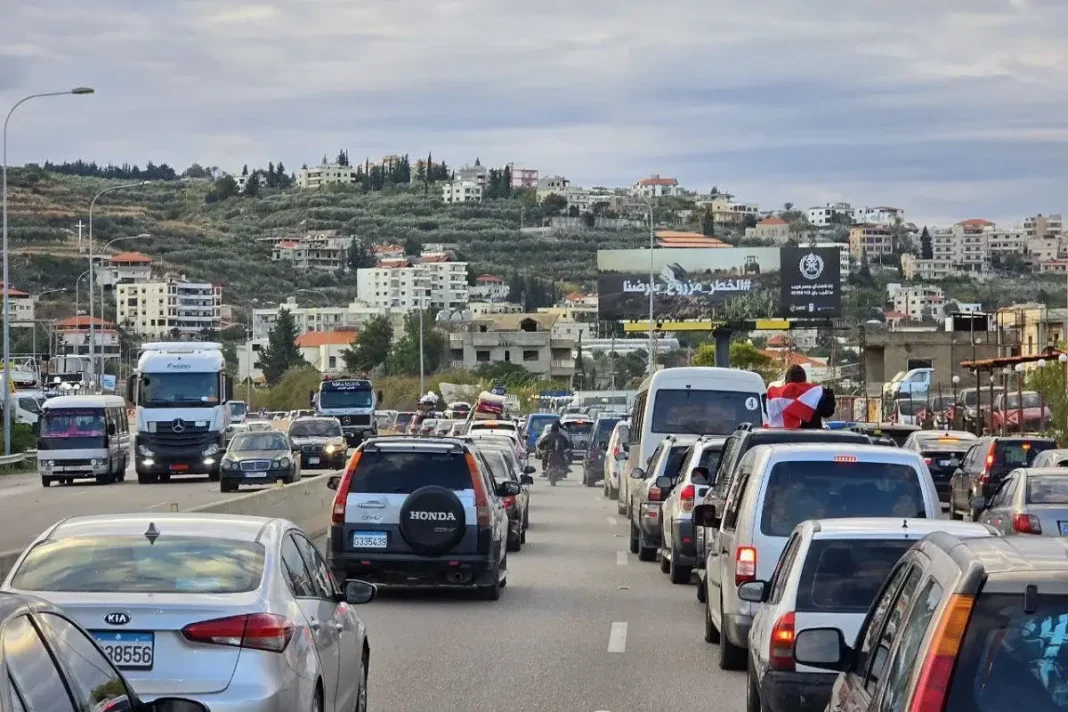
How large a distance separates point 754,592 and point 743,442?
22.9ft

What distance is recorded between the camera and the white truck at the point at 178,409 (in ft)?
163

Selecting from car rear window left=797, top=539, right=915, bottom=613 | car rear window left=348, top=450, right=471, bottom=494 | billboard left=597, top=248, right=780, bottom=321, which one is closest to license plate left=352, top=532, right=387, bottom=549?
car rear window left=348, top=450, right=471, bottom=494

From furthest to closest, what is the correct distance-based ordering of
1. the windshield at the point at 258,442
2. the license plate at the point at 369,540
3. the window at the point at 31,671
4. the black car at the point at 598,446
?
1. the black car at the point at 598,446
2. the windshield at the point at 258,442
3. the license plate at the point at 369,540
4. the window at the point at 31,671

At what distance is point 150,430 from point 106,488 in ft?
7.11

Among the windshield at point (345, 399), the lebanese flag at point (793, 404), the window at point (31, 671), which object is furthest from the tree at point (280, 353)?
the window at point (31, 671)

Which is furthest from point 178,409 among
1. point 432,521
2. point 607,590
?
point 432,521

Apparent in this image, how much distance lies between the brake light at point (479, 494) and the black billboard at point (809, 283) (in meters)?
75.4

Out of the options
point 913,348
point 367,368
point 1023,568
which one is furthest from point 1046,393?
point 367,368

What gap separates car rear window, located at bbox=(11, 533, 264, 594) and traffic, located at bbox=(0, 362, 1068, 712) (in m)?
0.02

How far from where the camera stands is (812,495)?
13109 millimetres

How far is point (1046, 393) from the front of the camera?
4609 cm

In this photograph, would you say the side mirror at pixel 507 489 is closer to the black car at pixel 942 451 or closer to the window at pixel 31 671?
the window at pixel 31 671

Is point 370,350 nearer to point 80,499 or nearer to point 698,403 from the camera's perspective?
point 80,499

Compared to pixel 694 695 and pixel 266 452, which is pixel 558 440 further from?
pixel 694 695
